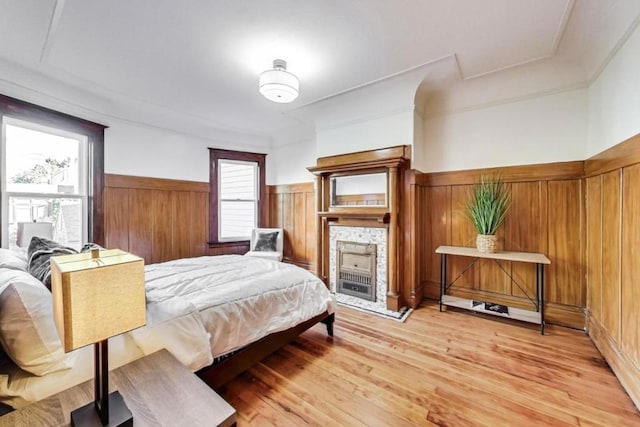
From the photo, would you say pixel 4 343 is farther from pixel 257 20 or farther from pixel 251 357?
pixel 257 20

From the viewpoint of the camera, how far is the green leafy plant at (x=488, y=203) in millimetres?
2848

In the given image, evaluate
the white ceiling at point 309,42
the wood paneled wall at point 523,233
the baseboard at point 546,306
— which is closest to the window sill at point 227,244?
the white ceiling at point 309,42

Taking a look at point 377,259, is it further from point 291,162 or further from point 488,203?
point 291,162

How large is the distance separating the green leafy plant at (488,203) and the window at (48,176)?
15.4 ft

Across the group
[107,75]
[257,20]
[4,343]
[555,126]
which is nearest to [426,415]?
[4,343]

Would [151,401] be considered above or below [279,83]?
below

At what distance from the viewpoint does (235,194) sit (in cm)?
489

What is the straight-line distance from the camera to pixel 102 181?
3371 millimetres

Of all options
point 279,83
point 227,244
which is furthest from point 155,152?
point 279,83

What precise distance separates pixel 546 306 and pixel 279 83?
3631mm

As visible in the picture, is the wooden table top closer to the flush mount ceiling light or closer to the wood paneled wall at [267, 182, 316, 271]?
the wood paneled wall at [267, 182, 316, 271]

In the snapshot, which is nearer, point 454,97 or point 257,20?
point 257,20

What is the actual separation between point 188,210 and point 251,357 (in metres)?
3.15

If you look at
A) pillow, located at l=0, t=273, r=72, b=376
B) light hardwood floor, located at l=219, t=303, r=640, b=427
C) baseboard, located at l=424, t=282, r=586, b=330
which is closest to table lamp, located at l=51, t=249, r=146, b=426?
pillow, located at l=0, t=273, r=72, b=376
